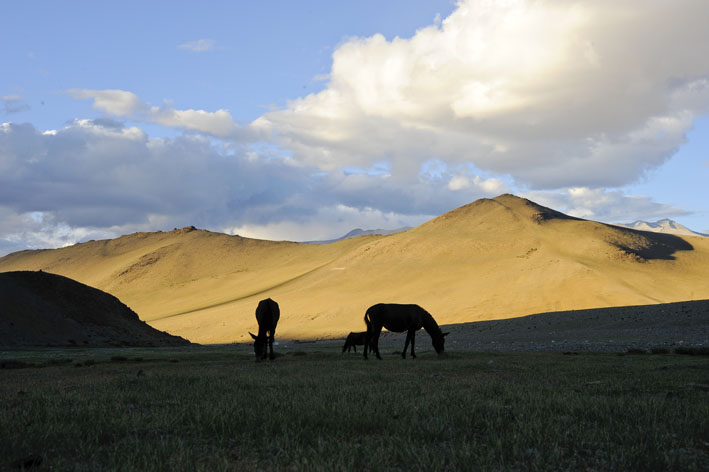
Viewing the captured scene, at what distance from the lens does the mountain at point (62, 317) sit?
152 ft

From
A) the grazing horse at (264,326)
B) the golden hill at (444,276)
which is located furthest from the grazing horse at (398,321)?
the golden hill at (444,276)

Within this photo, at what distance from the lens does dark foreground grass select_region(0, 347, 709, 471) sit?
16.5 ft

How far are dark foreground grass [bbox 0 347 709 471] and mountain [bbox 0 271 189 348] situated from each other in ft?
139

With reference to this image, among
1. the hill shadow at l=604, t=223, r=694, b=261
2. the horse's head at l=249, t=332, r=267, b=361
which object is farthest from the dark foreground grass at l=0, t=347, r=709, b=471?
the hill shadow at l=604, t=223, r=694, b=261

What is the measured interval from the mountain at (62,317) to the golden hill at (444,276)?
2115cm

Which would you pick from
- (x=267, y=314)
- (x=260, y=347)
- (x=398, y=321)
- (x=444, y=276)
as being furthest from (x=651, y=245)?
(x=260, y=347)

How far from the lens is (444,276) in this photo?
102 meters

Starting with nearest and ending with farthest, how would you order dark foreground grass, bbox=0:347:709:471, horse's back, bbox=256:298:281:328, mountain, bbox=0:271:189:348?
dark foreground grass, bbox=0:347:709:471 → horse's back, bbox=256:298:281:328 → mountain, bbox=0:271:189:348

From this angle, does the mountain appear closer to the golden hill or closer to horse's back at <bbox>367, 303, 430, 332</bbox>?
the golden hill

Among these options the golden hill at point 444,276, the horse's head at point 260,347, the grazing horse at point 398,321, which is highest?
the golden hill at point 444,276

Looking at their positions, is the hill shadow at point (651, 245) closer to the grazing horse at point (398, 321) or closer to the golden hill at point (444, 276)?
the golden hill at point (444, 276)

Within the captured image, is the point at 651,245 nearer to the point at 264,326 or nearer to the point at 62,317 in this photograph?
the point at 62,317

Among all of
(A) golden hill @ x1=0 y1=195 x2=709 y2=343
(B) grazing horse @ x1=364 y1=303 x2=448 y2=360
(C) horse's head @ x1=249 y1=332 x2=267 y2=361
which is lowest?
(C) horse's head @ x1=249 y1=332 x2=267 y2=361

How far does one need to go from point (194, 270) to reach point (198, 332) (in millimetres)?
85311
